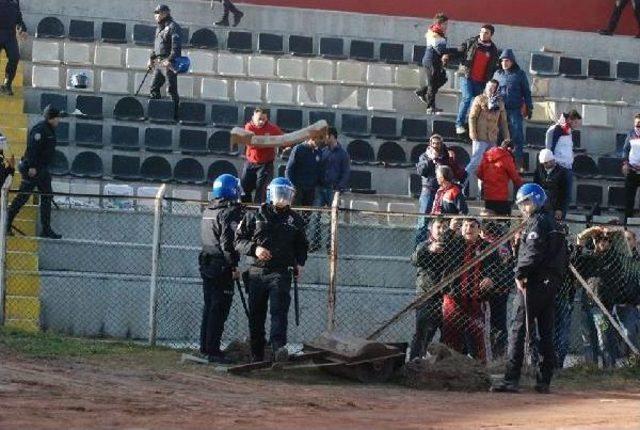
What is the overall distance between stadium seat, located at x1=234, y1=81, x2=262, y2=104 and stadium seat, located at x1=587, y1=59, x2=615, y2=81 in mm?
5750

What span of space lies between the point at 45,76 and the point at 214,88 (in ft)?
8.52

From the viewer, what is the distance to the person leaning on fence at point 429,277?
18.5m

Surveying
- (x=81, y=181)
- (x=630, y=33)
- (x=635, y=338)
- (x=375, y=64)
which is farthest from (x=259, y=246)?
(x=630, y=33)

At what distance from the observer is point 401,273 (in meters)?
21.9

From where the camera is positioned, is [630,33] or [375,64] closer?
[375,64]

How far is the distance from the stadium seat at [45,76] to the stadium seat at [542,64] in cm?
783

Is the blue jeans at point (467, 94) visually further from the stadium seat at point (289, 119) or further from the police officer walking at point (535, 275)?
the police officer walking at point (535, 275)

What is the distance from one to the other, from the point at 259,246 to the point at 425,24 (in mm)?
13063

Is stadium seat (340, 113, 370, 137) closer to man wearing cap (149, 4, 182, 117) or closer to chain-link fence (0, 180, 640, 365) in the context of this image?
man wearing cap (149, 4, 182, 117)

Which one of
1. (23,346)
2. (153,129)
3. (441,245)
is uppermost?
(153,129)

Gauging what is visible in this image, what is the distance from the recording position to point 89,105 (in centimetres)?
2612

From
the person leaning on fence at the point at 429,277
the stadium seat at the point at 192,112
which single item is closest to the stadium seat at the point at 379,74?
the stadium seat at the point at 192,112

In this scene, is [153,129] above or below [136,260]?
above

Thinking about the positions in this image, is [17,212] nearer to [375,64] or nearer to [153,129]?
[153,129]
